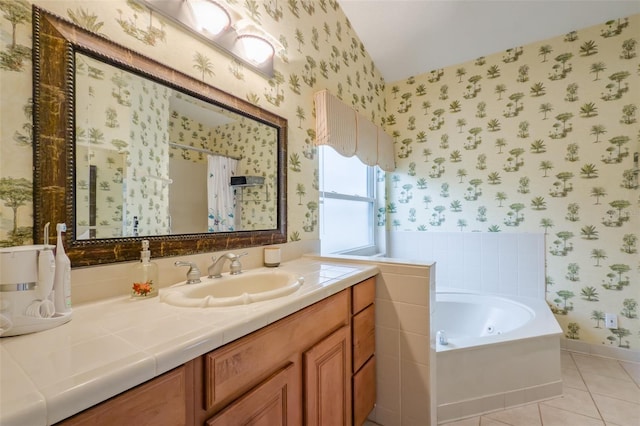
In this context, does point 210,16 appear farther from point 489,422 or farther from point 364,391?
point 489,422

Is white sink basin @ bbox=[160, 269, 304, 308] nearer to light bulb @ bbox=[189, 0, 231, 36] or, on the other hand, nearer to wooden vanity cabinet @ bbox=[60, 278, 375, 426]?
wooden vanity cabinet @ bbox=[60, 278, 375, 426]

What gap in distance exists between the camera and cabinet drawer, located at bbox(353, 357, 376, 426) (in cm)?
128

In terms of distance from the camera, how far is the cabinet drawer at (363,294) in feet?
4.22

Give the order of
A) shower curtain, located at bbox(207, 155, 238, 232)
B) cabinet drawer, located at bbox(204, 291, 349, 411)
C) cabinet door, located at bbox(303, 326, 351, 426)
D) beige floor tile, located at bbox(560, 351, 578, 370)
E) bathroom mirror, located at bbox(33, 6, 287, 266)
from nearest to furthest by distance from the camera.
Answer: cabinet drawer, located at bbox(204, 291, 349, 411) → bathroom mirror, located at bbox(33, 6, 287, 266) → cabinet door, located at bbox(303, 326, 351, 426) → shower curtain, located at bbox(207, 155, 238, 232) → beige floor tile, located at bbox(560, 351, 578, 370)

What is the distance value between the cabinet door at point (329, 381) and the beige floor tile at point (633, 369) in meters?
2.11

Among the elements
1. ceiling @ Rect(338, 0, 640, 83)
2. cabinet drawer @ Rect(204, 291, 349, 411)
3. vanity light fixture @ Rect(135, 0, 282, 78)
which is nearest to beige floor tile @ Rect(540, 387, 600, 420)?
cabinet drawer @ Rect(204, 291, 349, 411)

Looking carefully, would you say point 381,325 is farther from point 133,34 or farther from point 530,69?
point 530,69

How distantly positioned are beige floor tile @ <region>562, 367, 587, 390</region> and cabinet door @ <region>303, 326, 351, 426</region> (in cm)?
168

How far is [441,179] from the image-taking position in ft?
9.13

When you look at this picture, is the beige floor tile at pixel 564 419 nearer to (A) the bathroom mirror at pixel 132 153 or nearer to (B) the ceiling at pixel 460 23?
→ (A) the bathroom mirror at pixel 132 153

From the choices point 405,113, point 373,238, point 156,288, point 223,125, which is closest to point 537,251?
point 373,238

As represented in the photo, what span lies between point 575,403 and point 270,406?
1984 mm

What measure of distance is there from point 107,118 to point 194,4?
24.9 inches

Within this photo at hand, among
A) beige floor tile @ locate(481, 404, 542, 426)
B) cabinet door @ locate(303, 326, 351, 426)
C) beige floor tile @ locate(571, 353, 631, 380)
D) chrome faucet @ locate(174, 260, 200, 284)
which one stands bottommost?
beige floor tile @ locate(481, 404, 542, 426)
